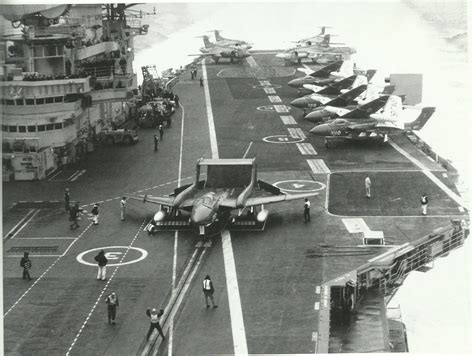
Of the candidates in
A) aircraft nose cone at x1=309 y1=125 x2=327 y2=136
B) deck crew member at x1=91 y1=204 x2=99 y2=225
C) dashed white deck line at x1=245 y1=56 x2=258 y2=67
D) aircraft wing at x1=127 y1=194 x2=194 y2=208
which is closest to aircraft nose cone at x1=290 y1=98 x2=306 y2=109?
aircraft nose cone at x1=309 y1=125 x2=327 y2=136

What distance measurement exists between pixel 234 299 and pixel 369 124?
35.1m

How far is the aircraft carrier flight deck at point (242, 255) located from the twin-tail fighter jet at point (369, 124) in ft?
3.33

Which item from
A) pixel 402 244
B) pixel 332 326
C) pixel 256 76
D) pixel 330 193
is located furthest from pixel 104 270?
pixel 256 76

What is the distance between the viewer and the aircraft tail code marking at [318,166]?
60312mm

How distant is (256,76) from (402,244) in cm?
6463

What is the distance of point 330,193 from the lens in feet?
178

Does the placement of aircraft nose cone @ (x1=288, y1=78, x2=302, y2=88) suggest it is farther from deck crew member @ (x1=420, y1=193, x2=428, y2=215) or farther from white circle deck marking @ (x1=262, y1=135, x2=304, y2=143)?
deck crew member @ (x1=420, y1=193, x2=428, y2=215)

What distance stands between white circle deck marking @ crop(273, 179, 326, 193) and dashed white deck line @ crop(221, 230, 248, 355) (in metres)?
10.3

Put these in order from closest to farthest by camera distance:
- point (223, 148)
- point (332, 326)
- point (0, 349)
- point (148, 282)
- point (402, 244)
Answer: point (0, 349)
point (332, 326)
point (148, 282)
point (402, 244)
point (223, 148)

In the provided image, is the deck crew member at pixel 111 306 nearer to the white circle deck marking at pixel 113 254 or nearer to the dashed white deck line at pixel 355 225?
the white circle deck marking at pixel 113 254

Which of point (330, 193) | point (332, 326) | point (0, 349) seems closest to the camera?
point (0, 349)

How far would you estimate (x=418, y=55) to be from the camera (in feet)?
372

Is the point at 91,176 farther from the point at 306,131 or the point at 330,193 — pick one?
the point at 306,131

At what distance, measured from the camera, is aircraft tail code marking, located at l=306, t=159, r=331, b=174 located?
60.3 metres
